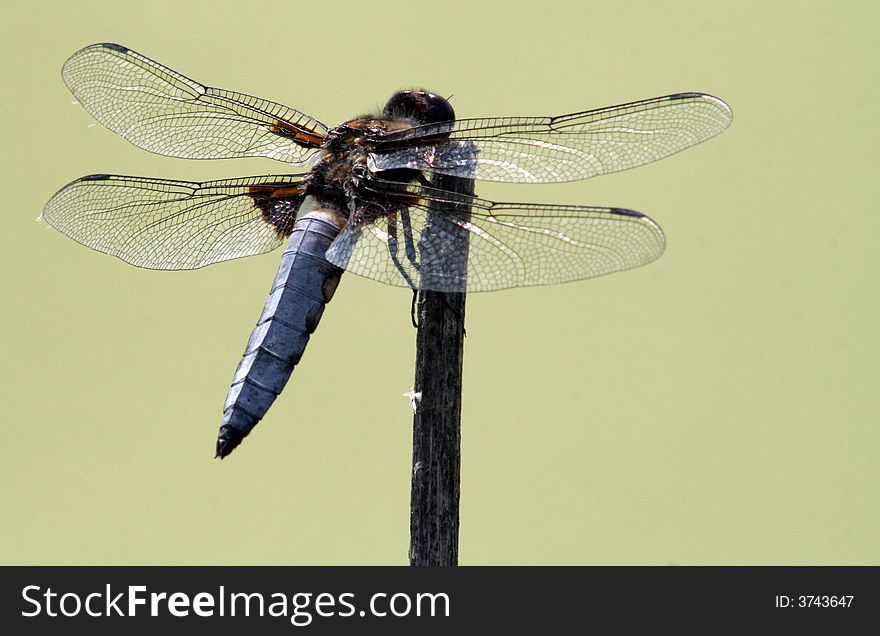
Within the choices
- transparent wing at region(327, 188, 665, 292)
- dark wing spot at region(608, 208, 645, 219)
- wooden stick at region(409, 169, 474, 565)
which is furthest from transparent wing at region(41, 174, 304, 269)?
dark wing spot at region(608, 208, 645, 219)

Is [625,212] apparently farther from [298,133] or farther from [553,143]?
[298,133]

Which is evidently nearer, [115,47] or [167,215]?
[167,215]

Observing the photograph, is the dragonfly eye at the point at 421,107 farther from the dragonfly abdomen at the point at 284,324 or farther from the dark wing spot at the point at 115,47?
the dark wing spot at the point at 115,47

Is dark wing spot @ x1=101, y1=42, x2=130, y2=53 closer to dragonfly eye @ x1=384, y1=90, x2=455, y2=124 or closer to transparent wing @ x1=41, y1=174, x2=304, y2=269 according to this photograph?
transparent wing @ x1=41, y1=174, x2=304, y2=269

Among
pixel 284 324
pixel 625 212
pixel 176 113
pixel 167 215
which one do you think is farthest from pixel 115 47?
pixel 625 212

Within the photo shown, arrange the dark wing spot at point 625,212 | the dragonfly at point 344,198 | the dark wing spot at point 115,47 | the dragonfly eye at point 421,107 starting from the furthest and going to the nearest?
the dark wing spot at point 115,47 → the dragonfly eye at point 421,107 → the dragonfly at point 344,198 → the dark wing spot at point 625,212

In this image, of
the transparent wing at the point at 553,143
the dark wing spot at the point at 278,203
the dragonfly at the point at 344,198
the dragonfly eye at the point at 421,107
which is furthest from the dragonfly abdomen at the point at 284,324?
the dragonfly eye at the point at 421,107
